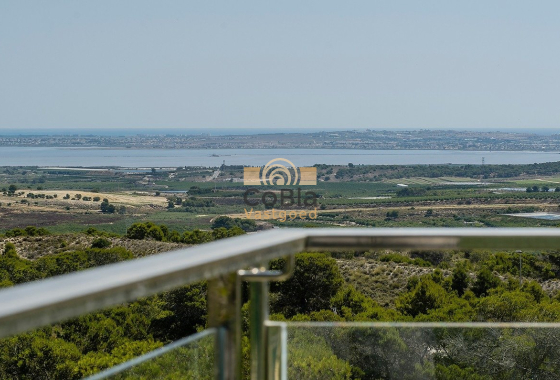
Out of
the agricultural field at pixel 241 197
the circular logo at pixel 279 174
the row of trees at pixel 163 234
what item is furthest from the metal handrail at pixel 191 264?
the circular logo at pixel 279 174

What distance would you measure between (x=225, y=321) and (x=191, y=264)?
23 cm

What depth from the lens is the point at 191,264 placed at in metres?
0.78

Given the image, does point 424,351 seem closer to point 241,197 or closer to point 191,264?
point 191,264

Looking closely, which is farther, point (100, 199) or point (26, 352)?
point (100, 199)

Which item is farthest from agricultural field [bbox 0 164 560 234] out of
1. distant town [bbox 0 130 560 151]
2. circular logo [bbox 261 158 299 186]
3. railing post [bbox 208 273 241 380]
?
railing post [bbox 208 273 241 380]

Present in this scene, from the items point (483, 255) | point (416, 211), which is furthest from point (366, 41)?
point (483, 255)

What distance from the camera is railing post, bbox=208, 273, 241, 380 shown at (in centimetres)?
97

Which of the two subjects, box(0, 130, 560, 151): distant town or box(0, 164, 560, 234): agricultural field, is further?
box(0, 130, 560, 151): distant town

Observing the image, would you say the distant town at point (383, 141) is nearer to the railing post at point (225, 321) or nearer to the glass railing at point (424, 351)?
the glass railing at point (424, 351)

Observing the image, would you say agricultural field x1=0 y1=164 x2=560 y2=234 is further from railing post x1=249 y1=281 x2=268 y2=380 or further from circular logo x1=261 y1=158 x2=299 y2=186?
railing post x1=249 y1=281 x2=268 y2=380

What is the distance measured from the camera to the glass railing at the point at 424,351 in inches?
51.3

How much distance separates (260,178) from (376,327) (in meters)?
64.9

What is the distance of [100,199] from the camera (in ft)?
175

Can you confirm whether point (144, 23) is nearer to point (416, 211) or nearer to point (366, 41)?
point (366, 41)
